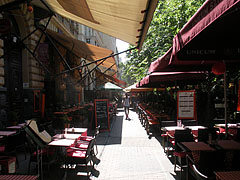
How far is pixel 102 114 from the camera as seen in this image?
32.3 ft

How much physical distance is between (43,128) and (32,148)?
838mm

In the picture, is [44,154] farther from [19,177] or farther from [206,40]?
[206,40]

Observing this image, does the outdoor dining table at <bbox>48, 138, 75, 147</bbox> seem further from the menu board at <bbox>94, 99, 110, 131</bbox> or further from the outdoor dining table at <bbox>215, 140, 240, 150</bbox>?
the menu board at <bbox>94, 99, 110, 131</bbox>

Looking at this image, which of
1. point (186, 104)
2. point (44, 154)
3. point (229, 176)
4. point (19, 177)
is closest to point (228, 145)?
point (229, 176)

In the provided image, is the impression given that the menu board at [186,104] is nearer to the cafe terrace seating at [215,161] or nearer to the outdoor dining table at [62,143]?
the cafe terrace seating at [215,161]

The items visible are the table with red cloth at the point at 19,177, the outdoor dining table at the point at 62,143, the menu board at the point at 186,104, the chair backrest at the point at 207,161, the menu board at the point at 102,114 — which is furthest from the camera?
the menu board at the point at 102,114

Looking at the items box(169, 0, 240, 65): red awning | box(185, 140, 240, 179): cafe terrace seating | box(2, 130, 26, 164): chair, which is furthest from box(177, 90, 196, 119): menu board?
box(2, 130, 26, 164): chair

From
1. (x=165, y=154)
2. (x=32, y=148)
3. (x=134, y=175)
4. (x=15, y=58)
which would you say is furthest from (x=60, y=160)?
(x=15, y=58)

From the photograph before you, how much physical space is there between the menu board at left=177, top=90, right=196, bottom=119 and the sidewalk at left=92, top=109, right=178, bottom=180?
4.93 ft

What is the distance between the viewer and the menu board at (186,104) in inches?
262

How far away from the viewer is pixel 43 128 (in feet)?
18.4

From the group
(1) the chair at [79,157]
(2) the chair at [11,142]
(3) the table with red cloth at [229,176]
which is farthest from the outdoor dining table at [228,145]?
(2) the chair at [11,142]

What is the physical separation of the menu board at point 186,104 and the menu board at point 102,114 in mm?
4356

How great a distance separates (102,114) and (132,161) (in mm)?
4581
